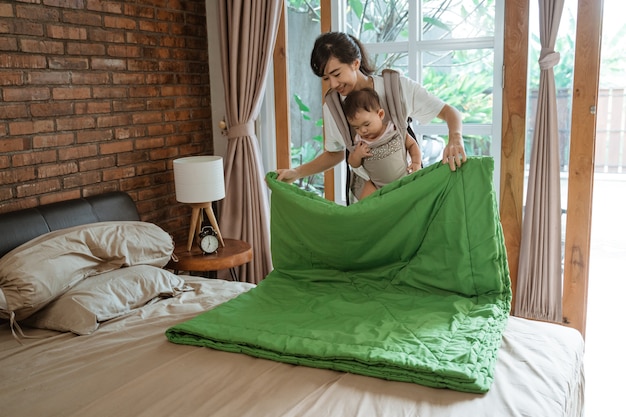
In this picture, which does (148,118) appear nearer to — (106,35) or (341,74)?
(106,35)

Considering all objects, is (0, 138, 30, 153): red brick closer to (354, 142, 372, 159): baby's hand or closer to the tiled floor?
(354, 142, 372, 159): baby's hand

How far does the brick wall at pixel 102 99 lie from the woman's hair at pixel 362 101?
154 centimetres

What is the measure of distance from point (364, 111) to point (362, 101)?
39 mm

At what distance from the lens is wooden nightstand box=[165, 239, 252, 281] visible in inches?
127

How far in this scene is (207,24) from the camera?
4.03 m

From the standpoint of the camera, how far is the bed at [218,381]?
169cm

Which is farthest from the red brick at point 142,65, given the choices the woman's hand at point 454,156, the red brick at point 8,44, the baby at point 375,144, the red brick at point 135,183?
the woman's hand at point 454,156

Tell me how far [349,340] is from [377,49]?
206 cm

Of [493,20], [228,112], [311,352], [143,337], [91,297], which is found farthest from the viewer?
[228,112]

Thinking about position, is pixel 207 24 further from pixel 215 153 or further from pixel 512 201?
pixel 512 201

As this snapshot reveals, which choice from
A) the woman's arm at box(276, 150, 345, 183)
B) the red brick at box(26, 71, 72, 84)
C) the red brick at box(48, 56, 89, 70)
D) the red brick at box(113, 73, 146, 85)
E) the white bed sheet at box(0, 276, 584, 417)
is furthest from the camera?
the red brick at box(113, 73, 146, 85)

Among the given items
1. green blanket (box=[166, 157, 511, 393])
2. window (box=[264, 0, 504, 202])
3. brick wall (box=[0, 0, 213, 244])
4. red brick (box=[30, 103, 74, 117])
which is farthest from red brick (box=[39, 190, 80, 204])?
window (box=[264, 0, 504, 202])

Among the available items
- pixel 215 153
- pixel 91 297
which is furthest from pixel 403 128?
pixel 215 153

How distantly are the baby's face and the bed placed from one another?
88 cm
